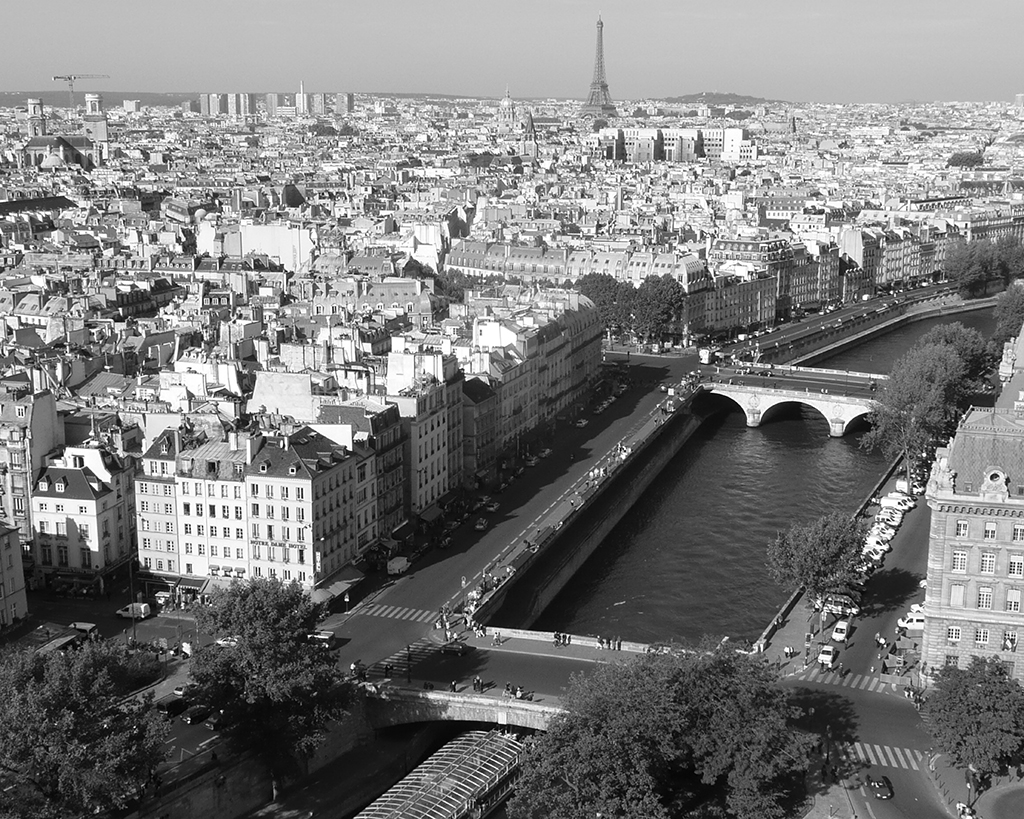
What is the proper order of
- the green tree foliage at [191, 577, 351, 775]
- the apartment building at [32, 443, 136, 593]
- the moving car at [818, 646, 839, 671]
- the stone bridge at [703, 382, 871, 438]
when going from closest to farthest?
1. the green tree foliage at [191, 577, 351, 775]
2. the moving car at [818, 646, 839, 671]
3. the apartment building at [32, 443, 136, 593]
4. the stone bridge at [703, 382, 871, 438]

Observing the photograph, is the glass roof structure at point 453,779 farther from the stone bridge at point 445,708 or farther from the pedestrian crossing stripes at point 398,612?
the pedestrian crossing stripes at point 398,612

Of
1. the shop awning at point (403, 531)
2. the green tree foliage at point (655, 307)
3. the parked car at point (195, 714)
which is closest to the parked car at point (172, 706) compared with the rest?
the parked car at point (195, 714)

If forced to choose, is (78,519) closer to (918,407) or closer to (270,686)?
(270,686)

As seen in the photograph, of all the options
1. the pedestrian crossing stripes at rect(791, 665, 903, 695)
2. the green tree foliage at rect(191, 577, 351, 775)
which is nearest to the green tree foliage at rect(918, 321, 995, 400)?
the pedestrian crossing stripes at rect(791, 665, 903, 695)

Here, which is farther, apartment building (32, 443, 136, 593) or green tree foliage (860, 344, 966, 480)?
green tree foliage (860, 344, 966, 480)

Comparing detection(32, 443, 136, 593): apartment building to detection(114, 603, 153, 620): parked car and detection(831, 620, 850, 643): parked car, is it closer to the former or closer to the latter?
detection(114, 603, 153, 620): parked car
